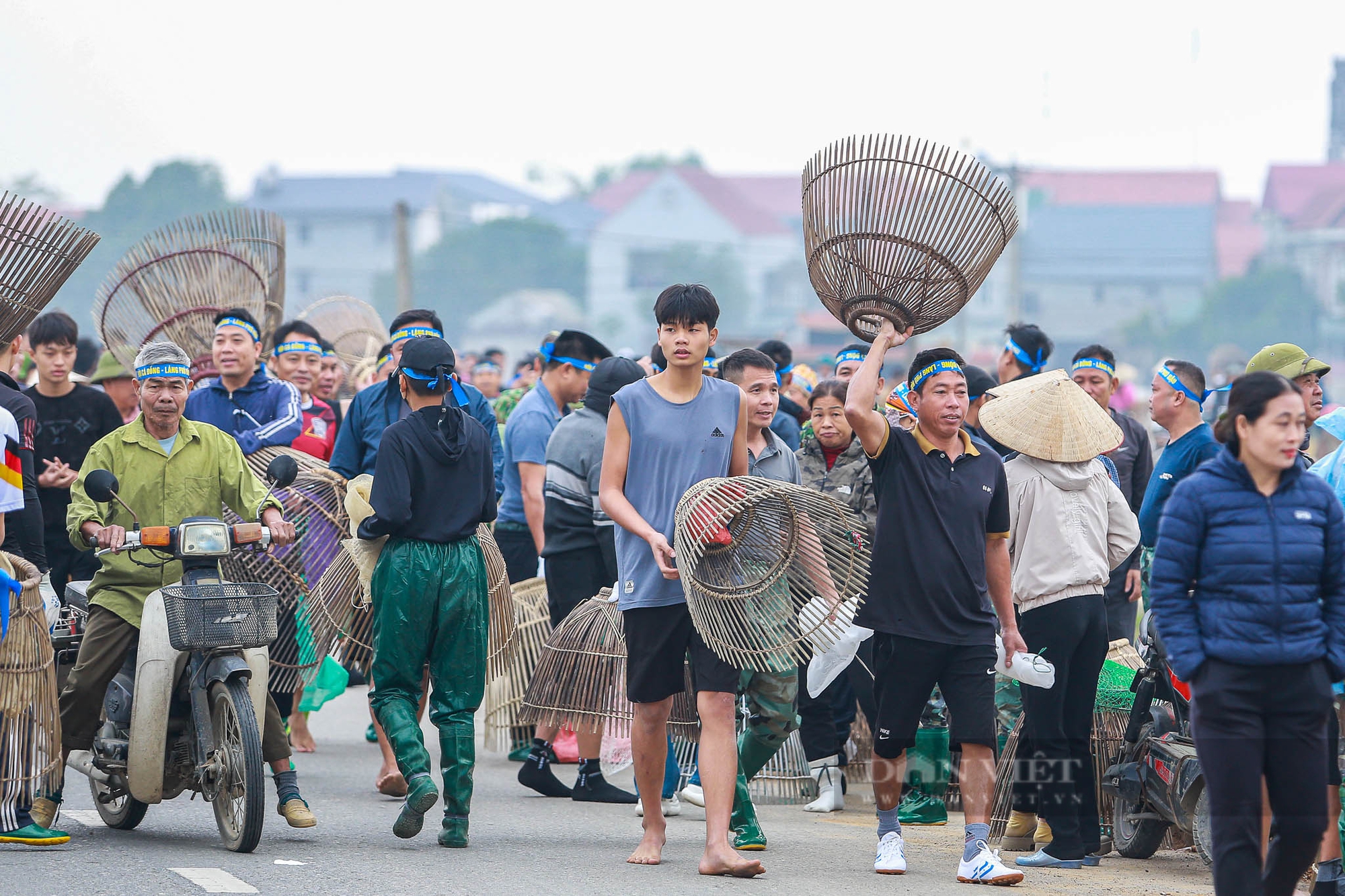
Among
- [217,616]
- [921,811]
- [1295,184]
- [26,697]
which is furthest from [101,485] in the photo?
[1295,184]

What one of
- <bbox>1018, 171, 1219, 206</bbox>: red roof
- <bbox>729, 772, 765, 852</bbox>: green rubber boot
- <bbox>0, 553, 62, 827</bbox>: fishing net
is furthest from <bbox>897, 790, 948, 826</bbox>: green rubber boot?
<bbox>1018, 171, 1219, 206</bbox>: red roof

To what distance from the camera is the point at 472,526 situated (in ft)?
23.7

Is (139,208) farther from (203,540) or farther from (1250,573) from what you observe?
(1250,573)

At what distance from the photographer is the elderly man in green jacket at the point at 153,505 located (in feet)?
23.8

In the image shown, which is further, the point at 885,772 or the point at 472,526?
the point at 472,526

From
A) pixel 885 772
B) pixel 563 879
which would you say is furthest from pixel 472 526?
pixel 885 772

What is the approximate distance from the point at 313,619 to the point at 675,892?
101 inches

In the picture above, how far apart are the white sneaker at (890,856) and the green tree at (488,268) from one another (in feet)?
274

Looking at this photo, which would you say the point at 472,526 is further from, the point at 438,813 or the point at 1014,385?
the point at 1014,385

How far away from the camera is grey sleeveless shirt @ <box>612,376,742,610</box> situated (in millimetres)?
6664

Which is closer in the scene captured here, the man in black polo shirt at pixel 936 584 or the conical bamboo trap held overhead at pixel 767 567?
the conical bamboo trap held overhead at pixel 767 567

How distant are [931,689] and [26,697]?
3.73 meters

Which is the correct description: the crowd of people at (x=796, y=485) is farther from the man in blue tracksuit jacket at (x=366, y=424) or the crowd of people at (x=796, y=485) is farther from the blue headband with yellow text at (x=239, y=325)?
the blue headband with yellow text at (x=239, y=325)

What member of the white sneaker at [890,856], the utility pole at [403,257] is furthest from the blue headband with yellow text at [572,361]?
the utility pole at [403,257]
